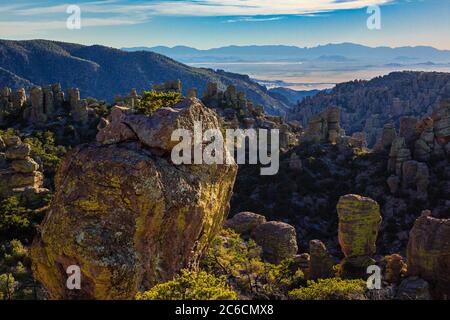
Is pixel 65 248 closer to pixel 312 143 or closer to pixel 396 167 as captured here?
pixel 396 167

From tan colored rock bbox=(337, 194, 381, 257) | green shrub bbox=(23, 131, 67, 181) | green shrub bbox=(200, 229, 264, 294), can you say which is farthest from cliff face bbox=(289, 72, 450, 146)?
green shrub bbox=(200, 229, 264, 294)

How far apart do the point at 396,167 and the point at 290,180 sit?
14.6 meters

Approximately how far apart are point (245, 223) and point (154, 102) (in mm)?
21791

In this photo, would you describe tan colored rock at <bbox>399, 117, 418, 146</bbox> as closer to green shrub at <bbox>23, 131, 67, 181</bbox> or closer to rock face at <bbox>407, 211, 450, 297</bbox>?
rock face at <bbox>407, 211, 450, 297</bbox>

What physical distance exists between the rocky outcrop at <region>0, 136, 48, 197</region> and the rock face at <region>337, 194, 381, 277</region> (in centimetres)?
3179

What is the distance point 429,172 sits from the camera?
209ft

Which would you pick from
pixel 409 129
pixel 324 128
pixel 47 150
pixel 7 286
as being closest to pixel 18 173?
pixel 47 150

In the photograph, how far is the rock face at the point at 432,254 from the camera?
98.9 ft

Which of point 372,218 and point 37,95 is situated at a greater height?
point 37,95

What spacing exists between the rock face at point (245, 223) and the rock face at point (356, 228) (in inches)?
379

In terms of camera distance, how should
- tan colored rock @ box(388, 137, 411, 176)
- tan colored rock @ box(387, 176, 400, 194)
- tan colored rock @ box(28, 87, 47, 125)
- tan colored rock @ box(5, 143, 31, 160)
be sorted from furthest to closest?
tan colored rock @ box(28, 87, 47, 125), tan colored rock @ box(388, 137, 411, 176), tan colored rock @ box(387, 176, 400, 194), tan colored rock @ box(5, 143, 31, 160)

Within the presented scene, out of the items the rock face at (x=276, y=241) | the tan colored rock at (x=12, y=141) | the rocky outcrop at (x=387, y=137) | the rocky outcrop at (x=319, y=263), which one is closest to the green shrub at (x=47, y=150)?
the tan colored rock at (x=12, y=141)

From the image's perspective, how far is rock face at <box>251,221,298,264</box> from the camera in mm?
40156
